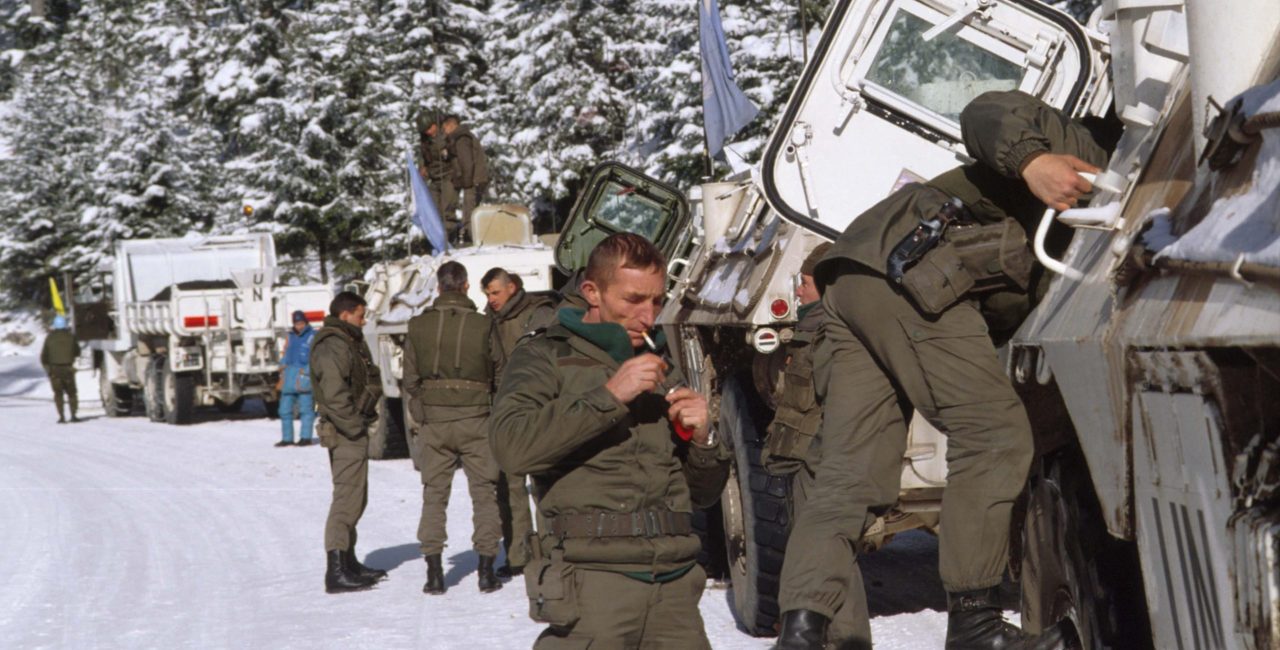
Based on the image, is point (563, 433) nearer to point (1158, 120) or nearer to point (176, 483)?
point (1158, 120)

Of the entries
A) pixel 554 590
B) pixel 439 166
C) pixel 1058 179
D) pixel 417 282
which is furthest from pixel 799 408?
pixel 439 166

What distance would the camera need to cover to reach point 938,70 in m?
6.56

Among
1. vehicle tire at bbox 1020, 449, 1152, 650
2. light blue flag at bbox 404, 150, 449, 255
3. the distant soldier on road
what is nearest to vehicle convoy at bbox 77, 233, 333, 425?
the distant soldier on road

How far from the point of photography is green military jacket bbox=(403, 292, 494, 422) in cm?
938

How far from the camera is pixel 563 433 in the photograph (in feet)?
12.5

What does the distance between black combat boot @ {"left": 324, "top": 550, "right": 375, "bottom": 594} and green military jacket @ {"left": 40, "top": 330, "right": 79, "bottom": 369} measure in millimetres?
18220

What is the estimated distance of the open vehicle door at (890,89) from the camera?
254 inches

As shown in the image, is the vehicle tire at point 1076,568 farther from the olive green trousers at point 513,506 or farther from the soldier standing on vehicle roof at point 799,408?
the olive green trousers at point 513,506

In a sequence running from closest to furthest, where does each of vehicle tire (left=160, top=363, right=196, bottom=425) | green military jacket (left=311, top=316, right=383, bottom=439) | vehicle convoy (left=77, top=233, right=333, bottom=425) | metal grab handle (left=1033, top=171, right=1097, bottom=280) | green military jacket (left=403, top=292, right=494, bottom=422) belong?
metal grab handle (left=1033, top=171, right=1097, bottom=280) → green military jacket (left=403, top=292, right=494, bottom=422) → green military jacket (left=311, top=316, right=383, bottom=439) → vehicle convoy (left=77, top=233, right=333, bottom=425) → vehicle tire (left=160, top=363, right=196, bottom=425)

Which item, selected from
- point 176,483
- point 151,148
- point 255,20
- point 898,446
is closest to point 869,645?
point 898,446

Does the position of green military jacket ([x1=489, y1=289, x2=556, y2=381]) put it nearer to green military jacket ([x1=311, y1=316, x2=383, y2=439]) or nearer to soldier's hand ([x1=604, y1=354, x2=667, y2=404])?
green military jacket ([x1=311, y1=316, x2=383, y2=439])

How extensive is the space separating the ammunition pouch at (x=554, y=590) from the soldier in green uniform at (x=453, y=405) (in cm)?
533

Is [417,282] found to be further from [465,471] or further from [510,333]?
[465,471]

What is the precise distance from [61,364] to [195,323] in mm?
3427
